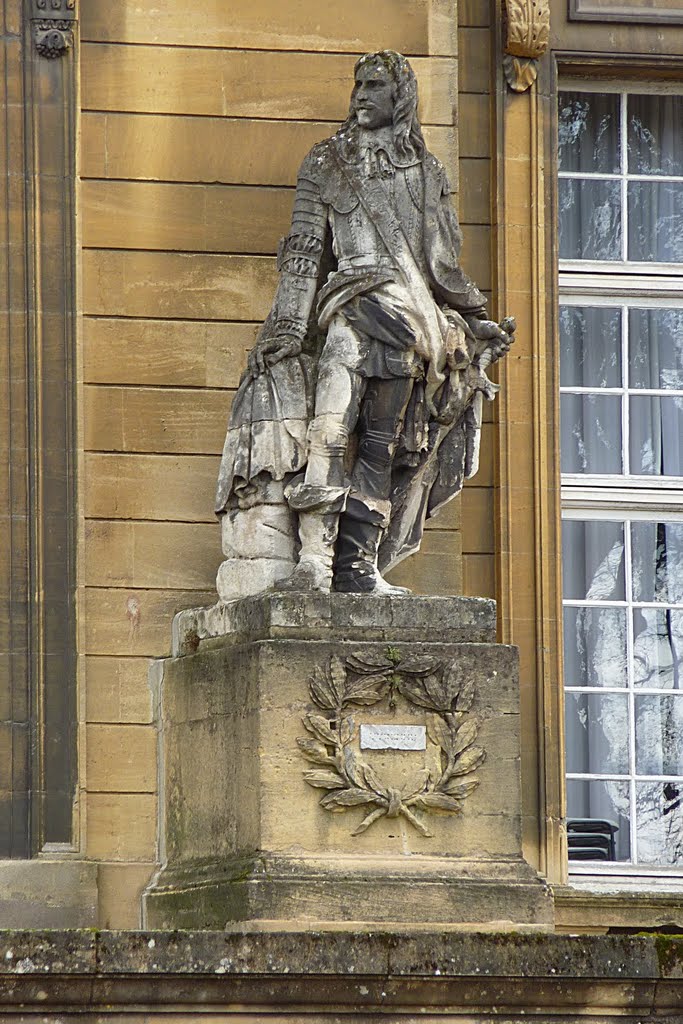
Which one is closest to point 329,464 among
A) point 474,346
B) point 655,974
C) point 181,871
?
point 474,346

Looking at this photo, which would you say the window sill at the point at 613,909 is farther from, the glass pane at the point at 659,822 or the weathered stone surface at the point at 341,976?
the weathered stone surface at the point at 341,976

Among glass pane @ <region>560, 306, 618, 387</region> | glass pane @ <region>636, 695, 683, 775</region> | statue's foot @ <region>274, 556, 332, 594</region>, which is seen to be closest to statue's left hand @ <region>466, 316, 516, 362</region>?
statue's foot @ <region>274, 556, 332, 594</region>

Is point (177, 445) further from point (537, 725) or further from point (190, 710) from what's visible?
point (537, 725)

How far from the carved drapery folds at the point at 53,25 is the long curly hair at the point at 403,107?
150 centimetres

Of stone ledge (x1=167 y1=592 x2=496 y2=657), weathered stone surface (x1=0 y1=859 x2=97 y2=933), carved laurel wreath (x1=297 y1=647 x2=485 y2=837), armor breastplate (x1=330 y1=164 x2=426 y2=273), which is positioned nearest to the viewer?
carved laurel wreath (x1=297 y1=647 x2=485 y2=837)

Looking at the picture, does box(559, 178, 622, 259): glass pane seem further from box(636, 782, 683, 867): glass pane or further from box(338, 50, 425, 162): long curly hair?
box(636, 782, 683, 867): glass pane

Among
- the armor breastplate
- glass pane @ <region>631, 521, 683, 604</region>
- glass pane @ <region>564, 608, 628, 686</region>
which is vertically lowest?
glass pane @ <region>564, 608, 628, 686</region>

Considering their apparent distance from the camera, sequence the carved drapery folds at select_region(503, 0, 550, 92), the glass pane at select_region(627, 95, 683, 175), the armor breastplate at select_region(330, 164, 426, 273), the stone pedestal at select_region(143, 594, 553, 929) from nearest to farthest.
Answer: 1. the stone pedestal at select_region(143, 594, 553, 929)
2. the armor breastplate at select_region(330, 164, 426, 273)
3. the carved drapery folds at select_region(503, 0, 550, 92)
4. the glass pane at select_region(627, 95, 683, 175)

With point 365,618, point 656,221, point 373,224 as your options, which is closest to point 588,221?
point 656,221

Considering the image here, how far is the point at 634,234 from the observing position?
12.8 m

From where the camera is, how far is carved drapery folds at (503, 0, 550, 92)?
39.9 feet

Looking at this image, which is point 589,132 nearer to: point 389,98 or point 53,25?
point 389,98

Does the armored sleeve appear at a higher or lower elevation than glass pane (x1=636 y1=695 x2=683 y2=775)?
higher

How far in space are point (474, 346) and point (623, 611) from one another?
207 cm
